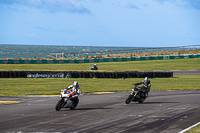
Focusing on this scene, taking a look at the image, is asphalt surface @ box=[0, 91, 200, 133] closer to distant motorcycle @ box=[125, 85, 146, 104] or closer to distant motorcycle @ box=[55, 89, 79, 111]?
distant motorcycle @ box=[55, 89, 79, 111]

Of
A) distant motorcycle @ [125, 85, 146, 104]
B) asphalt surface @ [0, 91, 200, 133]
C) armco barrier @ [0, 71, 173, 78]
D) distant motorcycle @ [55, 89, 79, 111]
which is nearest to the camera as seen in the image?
asphalt surface @ [0, 91, 200, 133]

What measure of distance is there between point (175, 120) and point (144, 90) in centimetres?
601

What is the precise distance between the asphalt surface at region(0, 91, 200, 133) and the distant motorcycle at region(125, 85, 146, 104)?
0.60m

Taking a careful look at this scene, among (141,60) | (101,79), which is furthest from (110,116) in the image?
(141,60)

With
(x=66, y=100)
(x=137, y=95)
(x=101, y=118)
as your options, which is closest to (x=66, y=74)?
(x=137, y=95)

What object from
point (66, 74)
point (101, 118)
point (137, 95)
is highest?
point (66, 74)

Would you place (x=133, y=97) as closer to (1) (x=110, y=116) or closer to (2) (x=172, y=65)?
(1) (x=110, y=116)

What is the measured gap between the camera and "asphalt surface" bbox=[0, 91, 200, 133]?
452 inches

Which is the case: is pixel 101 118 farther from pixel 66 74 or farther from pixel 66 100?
pixel 66 74

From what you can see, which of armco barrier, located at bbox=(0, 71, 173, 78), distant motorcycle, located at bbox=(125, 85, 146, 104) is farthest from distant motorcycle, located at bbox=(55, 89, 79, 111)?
armco barrier, located at bbox=(0, 71, 173, 78)

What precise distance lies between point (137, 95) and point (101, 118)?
19.1ft

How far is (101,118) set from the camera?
44.8 feet

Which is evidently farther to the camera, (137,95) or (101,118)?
(137,95)

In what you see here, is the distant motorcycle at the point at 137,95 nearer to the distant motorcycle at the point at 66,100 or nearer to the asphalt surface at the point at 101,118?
the asphalt surface at the point at 101,118
